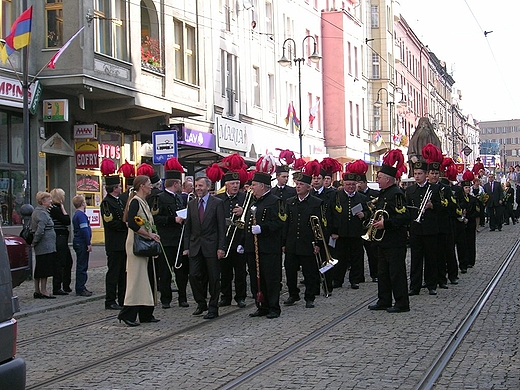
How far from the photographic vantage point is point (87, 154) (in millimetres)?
23922

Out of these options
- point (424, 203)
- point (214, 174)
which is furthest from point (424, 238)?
point (214, 174)

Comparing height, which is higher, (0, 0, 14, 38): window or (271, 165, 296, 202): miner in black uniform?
(0, 0, 14, 38): window

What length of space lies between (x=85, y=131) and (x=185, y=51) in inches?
279

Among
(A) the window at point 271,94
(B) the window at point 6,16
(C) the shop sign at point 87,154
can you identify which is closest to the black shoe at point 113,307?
Answer: (B) the window at point 6,16

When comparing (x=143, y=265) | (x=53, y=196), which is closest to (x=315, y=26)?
(x=53, y=196)

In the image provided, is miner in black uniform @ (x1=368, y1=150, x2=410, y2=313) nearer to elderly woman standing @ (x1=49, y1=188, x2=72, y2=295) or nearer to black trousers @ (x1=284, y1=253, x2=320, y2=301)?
black trousers @ (x1=284, y1=253, x2=320, y2=301)

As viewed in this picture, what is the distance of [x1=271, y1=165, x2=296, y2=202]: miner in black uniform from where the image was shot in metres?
14.9

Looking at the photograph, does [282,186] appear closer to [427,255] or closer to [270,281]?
[427,255]

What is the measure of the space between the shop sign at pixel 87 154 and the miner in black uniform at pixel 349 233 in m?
10.6

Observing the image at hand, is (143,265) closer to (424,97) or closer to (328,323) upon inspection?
(328,323)

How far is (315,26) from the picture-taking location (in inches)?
1896

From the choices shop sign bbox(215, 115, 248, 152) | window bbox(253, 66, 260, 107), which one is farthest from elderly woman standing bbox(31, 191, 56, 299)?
window bbox(253, 66, 260, 107)

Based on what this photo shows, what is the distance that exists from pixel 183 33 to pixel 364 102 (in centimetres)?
2878

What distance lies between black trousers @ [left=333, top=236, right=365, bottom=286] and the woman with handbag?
16.2 feet
